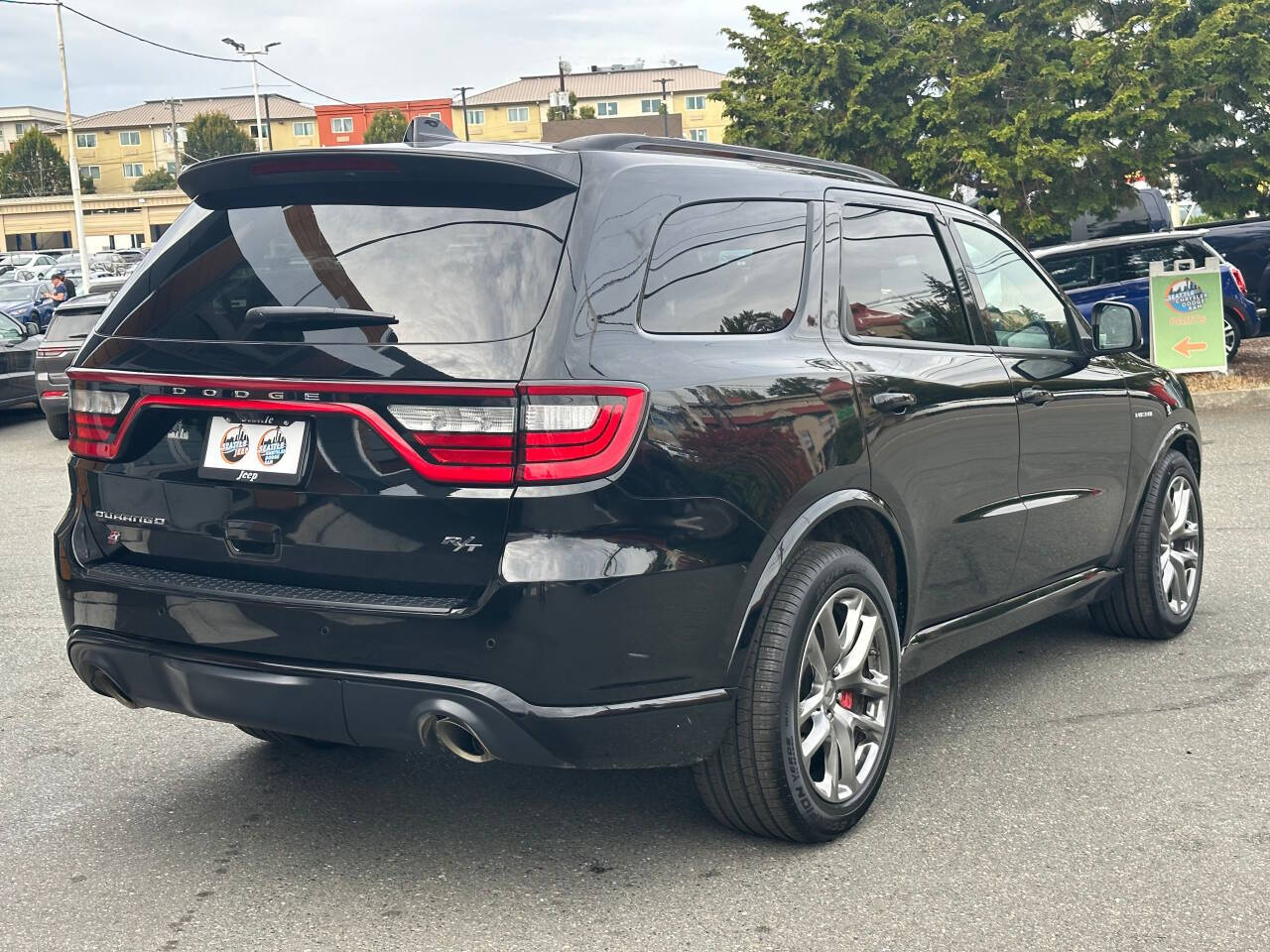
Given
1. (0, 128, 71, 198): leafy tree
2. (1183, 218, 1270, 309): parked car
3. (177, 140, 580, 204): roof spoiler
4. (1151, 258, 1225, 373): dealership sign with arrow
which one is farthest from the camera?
(0, 128, 71, 198): leafy tree

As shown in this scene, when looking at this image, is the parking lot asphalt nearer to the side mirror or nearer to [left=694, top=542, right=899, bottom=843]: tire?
[left=694, top=542, right=899, bottom=843]: tire

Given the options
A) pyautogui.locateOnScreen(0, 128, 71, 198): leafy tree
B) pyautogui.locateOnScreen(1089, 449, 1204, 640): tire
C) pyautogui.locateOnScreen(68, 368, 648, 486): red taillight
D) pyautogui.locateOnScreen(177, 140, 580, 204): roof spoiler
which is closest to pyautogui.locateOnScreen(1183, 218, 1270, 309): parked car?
pyautogui.locateOnScreen(1089, 449, 1204, 640): tire

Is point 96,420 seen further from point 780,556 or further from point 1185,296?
point 1185,296

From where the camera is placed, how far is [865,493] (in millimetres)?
3938

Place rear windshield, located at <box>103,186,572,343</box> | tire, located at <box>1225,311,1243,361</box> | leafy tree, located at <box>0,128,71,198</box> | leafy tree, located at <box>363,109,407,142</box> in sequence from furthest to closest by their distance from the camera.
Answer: leafy tree, located at <box>0,128,71,198</box> → leafy tree, located at <box>363,109,407,142</box> → tire, located at <box>1225,311,1243,361</box> → rear windshield, located at <box>103,186,572,343</box>

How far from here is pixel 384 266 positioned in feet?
11.1

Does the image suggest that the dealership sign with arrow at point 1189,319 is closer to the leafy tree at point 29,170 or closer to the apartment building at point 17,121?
the leafy tree at point 29,170

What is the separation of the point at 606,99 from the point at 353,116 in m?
38.7

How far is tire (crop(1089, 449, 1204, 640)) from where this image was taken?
5695 millimetres

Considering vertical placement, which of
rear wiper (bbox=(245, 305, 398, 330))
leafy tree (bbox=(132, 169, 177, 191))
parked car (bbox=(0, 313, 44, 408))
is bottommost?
parked car (bbox=(0, 313, 44, 408))

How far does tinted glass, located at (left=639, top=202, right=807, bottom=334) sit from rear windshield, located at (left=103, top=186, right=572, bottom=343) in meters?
0.31

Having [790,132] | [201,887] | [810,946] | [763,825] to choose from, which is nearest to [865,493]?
[763,825]

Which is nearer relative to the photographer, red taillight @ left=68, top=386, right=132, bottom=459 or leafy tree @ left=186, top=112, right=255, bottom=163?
red taillight @ left=68, top=386, right=132, bottom=459

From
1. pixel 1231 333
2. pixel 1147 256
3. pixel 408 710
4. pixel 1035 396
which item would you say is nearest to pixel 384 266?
pixel 408 710
